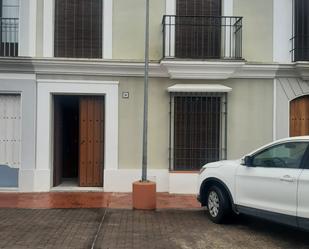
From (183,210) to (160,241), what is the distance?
9.23ft

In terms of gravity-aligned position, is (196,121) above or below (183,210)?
above

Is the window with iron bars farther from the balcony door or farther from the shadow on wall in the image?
the shadow on wall

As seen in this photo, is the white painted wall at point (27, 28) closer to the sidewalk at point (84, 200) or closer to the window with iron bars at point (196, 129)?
the sidewalk at point (84, 200)

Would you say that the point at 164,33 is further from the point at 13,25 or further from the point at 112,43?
the point at 13,25

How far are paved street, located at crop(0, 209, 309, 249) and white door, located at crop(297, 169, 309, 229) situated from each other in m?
0.56

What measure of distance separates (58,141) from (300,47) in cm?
732

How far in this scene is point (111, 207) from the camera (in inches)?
403

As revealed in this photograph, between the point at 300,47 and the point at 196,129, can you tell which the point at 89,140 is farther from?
the point at 300,47

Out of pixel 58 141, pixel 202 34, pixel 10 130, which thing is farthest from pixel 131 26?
pixel 10 130

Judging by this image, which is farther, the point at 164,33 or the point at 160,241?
the point at 164,33

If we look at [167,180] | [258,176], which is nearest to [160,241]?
[258,176]

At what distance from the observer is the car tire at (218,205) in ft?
27.7

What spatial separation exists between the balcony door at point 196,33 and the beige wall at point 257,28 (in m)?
0.75

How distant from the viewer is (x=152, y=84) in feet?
40.4
